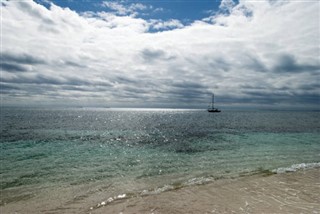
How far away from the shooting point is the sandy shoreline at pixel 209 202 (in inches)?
413

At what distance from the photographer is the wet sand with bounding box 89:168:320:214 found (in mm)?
10461

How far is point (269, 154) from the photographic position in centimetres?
2416

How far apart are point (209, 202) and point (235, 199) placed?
1.43 meters

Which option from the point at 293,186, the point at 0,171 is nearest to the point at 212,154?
the point at 293,186

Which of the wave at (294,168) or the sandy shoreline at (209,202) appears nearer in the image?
the sandy shoreline at (209,202)

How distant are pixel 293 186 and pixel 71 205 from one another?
1269 centimetres

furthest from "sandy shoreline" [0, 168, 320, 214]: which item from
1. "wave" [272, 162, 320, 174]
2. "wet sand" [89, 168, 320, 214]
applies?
"wave" [272, 162, 320, 174]

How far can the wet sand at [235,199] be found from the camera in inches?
412

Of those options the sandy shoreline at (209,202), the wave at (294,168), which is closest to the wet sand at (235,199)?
the sandy shoreline at (209,202)

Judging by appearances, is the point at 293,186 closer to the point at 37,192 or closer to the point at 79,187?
the point at 79,187

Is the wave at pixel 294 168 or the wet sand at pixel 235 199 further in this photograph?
the wave at pixel 294 168

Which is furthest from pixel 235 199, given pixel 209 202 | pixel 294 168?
pixel 294 168

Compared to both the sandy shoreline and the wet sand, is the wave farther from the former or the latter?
the sandy shoreline

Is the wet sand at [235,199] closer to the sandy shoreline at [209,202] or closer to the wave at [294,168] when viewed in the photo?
the sandy shoreline at [209,202]
